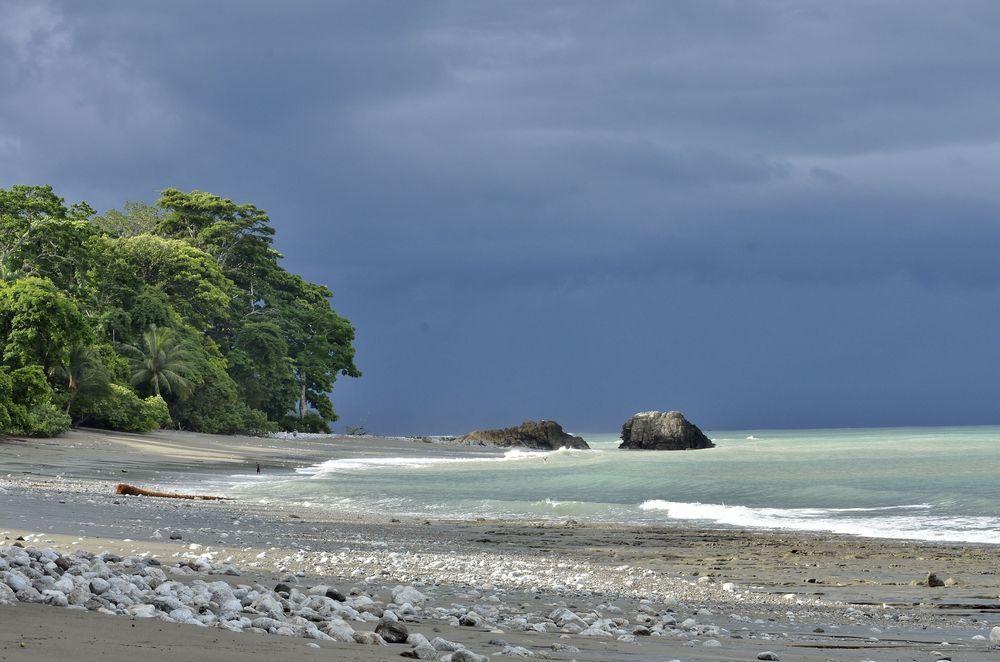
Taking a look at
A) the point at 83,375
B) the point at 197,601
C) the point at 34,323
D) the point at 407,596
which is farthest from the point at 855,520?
the point at 83,375

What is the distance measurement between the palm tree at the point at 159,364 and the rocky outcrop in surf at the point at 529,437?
33.3 m

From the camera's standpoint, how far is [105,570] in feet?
22.0

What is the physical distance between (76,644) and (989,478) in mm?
28824

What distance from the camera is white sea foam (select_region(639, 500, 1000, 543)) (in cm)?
1706

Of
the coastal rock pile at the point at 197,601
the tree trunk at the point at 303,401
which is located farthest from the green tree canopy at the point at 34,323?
the tree trunk at the point at 303,401

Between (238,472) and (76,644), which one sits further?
(238,472)

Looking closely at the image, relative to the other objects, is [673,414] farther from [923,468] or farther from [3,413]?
[3,413]

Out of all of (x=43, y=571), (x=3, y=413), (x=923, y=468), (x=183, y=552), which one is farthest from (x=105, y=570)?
(x=923, y=468)

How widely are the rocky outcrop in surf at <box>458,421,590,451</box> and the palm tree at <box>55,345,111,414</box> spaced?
42.5 m

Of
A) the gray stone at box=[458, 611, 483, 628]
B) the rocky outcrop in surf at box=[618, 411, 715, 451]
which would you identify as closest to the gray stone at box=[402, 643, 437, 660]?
the gray stone at box=[458, 611, 483, 628]

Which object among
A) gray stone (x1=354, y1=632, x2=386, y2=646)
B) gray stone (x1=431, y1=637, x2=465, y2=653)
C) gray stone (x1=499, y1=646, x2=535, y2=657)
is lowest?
gray stone (x1=499, y1=646, x2=535, y2=657)

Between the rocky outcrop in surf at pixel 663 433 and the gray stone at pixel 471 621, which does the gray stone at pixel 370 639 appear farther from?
the rocky outcrop in surf at pixel 663 433

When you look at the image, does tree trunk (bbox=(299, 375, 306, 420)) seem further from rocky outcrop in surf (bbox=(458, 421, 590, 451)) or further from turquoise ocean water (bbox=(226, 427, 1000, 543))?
turquoise ocean water (bbox=(226, 427, 1000, 543))

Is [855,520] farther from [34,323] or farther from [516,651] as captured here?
[34,323]
